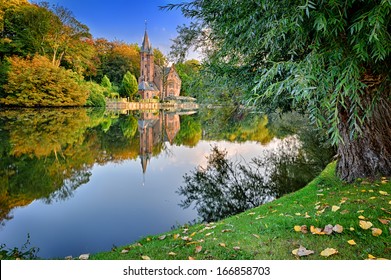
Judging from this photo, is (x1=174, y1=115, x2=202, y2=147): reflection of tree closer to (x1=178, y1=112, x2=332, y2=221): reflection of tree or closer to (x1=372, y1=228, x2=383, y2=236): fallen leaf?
(x1=178, y1=112, x2=332, y2=221): reflection of tree

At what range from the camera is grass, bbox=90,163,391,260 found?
234 centimetres

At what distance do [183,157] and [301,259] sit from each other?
811 cm

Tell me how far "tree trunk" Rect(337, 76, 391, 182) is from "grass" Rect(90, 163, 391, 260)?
0.56 m

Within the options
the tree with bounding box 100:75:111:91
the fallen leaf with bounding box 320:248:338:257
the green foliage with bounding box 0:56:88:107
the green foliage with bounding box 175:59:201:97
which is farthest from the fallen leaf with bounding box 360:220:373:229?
the green foliage with bounding box 0:56:88:107

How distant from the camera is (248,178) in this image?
7.79 m

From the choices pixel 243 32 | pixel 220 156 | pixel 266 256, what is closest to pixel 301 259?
pixel 266 256

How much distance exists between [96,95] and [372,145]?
951 inches

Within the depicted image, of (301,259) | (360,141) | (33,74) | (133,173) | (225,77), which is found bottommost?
(133,173)

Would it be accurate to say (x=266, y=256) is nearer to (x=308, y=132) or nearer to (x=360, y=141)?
(x=360, y=141)

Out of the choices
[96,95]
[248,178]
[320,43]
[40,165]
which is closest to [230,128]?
[248,178]

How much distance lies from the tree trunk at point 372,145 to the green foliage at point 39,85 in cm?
2277

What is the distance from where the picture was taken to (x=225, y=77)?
4.64 metres

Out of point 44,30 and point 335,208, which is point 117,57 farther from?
point 335,208

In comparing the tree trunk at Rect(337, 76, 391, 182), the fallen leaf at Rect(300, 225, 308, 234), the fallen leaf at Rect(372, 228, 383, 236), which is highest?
the tree trunk at Rect(337, 76, 391, 182)
